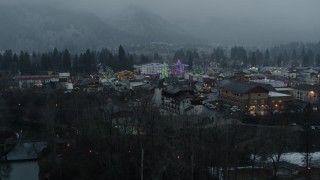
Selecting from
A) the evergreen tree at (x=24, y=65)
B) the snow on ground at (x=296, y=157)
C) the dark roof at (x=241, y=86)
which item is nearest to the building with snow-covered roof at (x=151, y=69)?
the evergreen tree at (x=24, y=65)

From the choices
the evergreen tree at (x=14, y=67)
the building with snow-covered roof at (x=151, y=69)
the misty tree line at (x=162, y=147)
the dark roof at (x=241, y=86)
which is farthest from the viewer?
the building with snow-covered roof at (x=151, y=69)

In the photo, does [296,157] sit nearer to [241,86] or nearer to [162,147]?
[162,147]

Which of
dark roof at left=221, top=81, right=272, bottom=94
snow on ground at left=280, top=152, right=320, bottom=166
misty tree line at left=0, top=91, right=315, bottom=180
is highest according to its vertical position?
dark roof at left=221, top=81, right=272, bottom=94

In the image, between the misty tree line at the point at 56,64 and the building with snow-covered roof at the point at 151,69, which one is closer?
the misty tree line at the point at 56,64

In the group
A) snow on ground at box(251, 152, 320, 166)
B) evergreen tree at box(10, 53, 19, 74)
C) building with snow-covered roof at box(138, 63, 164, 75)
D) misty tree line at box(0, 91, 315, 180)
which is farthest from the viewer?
building with snow-covered roof at box(138, 63, 164, 75)

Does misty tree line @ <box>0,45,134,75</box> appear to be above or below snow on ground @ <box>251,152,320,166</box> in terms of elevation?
above

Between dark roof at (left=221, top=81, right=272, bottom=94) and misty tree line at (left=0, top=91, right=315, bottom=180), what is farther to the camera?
dark roof at (left=221, top=81, right=272, bottom=94)

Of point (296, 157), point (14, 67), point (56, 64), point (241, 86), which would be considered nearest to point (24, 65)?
point (14, 67)

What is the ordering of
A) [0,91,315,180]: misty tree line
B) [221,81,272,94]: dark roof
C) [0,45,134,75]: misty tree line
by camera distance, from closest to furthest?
1. [0,91,315,180]: misty tree line
2. [221,81,272,94]: dark roof
3. [0,45,134,75]: misty tree line

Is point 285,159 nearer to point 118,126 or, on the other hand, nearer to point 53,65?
point 118,126

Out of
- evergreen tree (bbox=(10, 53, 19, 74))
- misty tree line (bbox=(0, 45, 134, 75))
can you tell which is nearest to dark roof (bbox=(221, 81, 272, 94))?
misty tree line (bbox=(0, 45, 134, 75))

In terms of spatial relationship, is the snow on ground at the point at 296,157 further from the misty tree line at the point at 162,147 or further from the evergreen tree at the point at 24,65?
the evergreen tree at the point at 24,65

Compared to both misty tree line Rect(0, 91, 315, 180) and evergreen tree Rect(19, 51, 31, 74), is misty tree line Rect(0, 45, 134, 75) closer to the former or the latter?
evergreen tree Rect(19, 51, 31, 74)
